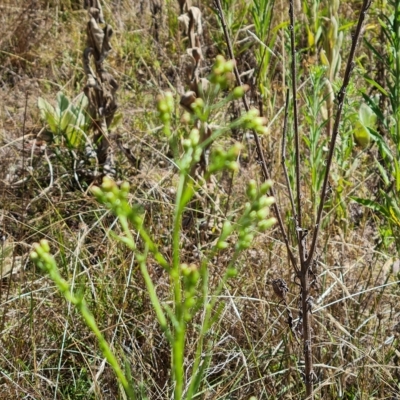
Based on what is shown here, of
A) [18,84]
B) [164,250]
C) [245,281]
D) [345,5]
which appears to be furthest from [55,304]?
[345,5]

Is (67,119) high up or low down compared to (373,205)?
down

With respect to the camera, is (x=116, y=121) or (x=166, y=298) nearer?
(x=166, y=298)

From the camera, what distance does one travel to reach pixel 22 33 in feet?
13.1

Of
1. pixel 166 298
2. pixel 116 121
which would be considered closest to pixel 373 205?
pixel 166 298

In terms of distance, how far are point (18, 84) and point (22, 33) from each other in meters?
0.46

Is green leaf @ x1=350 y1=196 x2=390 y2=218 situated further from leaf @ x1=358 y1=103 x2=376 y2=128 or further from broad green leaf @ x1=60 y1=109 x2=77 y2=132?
broad green leaf @ x1=60 y1=109 x2=77 y2=132

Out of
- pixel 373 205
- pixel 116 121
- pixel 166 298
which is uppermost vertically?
pixel 373 205

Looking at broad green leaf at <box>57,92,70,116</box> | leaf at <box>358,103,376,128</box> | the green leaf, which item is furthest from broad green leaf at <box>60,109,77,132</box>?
the green leaf

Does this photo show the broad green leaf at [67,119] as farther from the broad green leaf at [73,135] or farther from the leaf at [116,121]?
the leaf at [116,121]

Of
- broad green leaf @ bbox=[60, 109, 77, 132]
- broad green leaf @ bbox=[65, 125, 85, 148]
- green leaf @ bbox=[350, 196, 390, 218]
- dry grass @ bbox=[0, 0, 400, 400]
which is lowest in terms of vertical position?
dry grass @ bbox=[0, 0, 400, 400]

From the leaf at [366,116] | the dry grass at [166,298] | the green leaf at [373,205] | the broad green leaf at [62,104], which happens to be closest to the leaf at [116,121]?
the dry grass at [166,298]

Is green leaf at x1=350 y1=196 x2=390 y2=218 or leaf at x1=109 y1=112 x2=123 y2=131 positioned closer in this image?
green leaf at x1=350 y1=196 x2=390 y2=218

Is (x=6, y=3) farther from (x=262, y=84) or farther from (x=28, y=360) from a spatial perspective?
(x=28, y=360)

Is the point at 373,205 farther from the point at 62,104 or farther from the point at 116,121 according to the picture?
the point at 62,104
